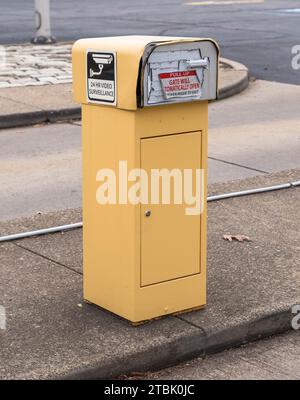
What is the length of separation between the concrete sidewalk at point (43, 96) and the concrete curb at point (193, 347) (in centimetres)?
636

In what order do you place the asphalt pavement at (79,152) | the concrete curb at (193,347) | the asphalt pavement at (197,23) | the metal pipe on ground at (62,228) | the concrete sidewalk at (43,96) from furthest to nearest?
1. the asphalt pavement at (197,23)
2. the concrete sidewalk at (43,96)
3. the asphalt pavement at (79,152)
4. the metal pipe on ground at (62,228)
5. the concrete curb at (193,347)

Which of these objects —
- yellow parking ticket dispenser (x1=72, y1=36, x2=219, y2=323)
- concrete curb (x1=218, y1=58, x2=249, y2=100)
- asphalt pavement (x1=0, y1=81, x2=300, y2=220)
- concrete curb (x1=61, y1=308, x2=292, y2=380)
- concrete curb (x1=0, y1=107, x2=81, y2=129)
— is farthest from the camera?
concrete curb (x1=218, y1=58, x2=249, y2=100)

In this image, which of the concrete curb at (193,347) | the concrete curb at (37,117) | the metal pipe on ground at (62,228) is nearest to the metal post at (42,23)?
the concrete curb at (37,117)

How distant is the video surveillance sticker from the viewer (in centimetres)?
469

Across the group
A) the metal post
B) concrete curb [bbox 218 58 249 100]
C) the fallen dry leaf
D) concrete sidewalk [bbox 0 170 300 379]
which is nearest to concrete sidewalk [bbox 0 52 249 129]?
concrete curb [bbox 218 58 249 100]

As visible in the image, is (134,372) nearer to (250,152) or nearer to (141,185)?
(141,185)

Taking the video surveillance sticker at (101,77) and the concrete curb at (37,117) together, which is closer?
the video surveillance sticker at (101,77)

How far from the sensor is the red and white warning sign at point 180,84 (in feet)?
15.3

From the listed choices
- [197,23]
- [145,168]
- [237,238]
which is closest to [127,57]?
[145,168]

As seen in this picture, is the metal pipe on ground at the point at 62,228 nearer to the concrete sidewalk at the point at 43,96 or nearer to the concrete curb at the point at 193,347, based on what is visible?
the concrete curb at the point at 193,347

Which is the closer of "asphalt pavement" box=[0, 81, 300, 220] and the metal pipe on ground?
the metal pipe on ground

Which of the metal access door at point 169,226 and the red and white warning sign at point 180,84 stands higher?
the red and white warning sign at point 180,84

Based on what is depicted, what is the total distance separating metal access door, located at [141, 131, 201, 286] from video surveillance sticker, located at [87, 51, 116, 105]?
30 centimetres

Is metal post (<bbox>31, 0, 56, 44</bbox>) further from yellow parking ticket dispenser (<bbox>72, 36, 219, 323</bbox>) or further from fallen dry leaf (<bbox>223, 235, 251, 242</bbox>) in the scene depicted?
yellow parking ticket dispenser (<bbox>72, 36, 219, 323</bbox>)
